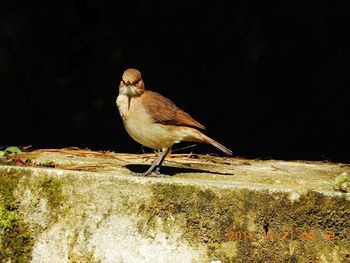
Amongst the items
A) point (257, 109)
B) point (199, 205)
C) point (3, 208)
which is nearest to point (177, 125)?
point (199, 205)

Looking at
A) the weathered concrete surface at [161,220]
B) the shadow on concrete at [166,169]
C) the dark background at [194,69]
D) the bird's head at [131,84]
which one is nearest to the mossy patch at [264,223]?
the weathered concrete surface at [161,220]

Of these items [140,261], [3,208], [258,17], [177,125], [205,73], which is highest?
[258,17]

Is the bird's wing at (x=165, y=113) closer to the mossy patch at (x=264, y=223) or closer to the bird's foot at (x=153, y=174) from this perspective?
the bird's foot at (x=153, y=174)

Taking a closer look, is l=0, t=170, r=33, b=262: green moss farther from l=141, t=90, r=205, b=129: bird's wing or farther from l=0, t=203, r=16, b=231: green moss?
l=141, t=90, r=205, b=129: bird's wing

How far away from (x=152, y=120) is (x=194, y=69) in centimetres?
412

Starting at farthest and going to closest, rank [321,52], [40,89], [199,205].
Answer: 1. [40,89]
2. [321,52]
3. [199,205]

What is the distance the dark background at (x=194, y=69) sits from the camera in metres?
8.56

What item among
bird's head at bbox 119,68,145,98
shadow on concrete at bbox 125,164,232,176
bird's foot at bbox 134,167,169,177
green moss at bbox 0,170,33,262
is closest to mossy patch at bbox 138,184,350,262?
bird's foot at bbox 134,167,169,177

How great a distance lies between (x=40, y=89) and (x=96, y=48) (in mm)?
903

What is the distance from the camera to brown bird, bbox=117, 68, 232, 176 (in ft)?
17.0

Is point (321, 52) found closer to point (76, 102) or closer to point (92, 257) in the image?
point (76, 102)

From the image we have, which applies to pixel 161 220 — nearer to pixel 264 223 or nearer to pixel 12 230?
pixel 264 223

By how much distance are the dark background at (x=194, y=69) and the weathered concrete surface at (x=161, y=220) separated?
4063mm

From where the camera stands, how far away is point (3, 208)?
4.59m
